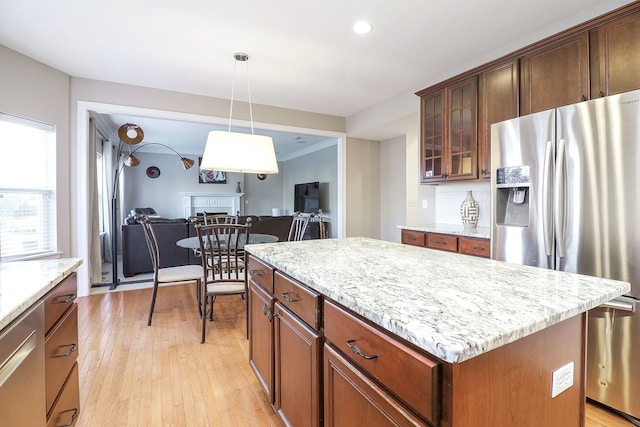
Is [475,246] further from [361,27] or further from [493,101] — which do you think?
[361,27]

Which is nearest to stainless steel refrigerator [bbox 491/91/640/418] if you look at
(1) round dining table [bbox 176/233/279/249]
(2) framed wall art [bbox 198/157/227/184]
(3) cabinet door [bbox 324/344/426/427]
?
(3) cabinet door [bbox 324/344/426/427]

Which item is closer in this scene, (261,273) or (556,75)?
(261,273)

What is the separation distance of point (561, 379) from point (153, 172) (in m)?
9.10

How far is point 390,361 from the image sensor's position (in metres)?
0.78

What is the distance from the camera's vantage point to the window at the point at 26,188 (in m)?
3.04

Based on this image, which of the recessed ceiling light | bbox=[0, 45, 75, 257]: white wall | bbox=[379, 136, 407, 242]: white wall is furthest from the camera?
bbox=[379, 136, 407, 242]: white wall

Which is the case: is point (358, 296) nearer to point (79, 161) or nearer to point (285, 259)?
point (285, 259)

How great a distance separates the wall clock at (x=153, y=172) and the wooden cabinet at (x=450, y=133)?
725cm

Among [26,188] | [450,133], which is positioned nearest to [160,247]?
[26,188]

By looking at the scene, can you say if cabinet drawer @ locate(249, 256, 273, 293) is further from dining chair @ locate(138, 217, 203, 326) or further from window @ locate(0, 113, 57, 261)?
window @ locate(0, 113, 57, 261)

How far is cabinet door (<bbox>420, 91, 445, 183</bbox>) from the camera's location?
3.32 metres

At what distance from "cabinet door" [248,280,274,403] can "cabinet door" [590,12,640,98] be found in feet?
8.30

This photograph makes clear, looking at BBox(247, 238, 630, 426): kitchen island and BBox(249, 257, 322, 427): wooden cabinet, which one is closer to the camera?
BBox(247, 238, 630, 426): kitchen island

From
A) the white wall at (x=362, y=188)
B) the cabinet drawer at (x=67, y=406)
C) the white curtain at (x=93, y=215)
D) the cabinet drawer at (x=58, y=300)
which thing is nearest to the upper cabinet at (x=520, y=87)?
the white wall at (x=362, y=188)
